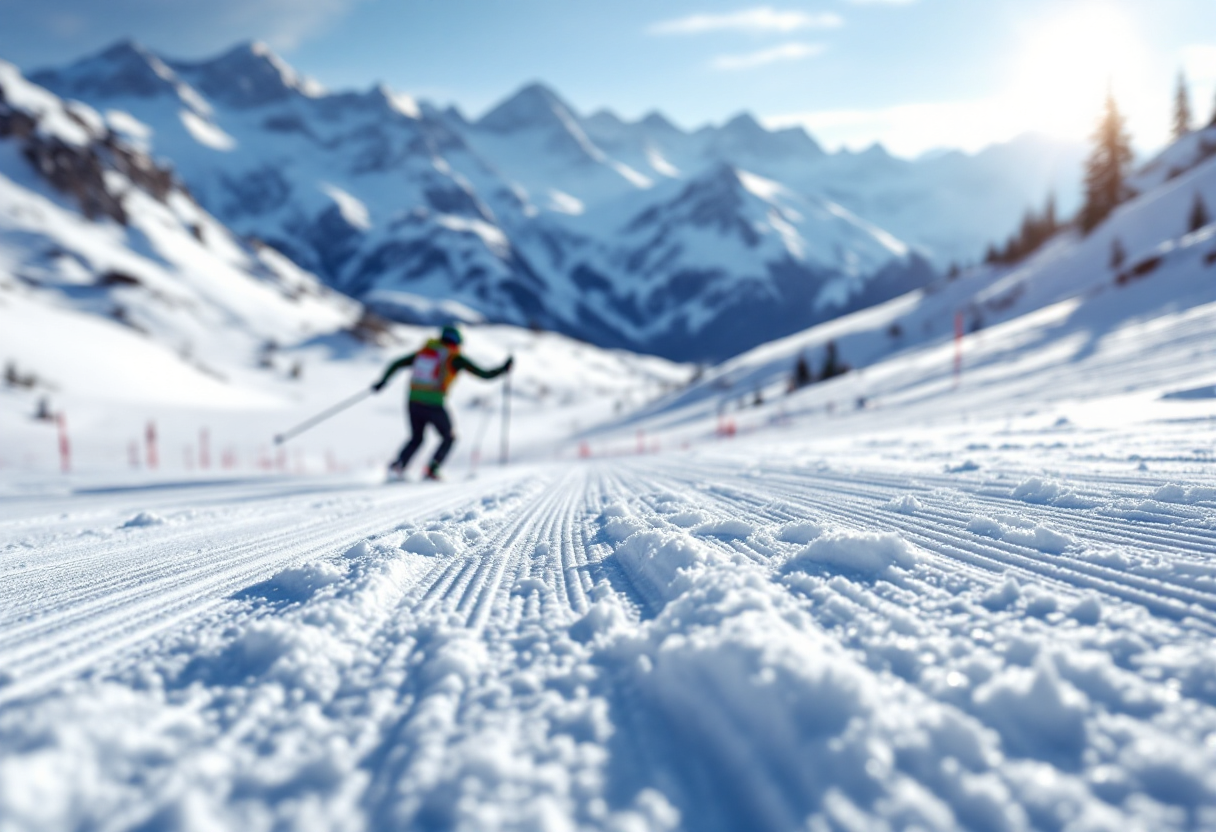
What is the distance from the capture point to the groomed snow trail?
1121 mm

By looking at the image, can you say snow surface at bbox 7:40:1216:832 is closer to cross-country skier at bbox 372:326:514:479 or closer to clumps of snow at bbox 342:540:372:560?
clumps of snow at bbox 342:540:372:560

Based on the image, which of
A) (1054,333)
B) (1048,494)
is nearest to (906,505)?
(1048,494)

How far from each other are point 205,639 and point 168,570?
1.29 metres

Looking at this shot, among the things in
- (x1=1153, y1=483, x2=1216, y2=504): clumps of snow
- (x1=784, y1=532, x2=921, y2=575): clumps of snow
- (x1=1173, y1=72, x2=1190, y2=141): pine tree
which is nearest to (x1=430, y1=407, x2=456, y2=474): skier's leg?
(x1=784, y1=532, x2=921, y2=575): clumps of snow

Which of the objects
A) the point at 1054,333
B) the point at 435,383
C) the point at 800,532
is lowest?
the point at 800,532

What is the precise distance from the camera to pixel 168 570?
2879 millimetres

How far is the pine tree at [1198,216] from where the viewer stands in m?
34.7

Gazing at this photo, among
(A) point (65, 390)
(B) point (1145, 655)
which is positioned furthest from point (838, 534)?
(A) point (65, 390)

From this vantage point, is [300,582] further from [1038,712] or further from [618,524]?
[1038,712]

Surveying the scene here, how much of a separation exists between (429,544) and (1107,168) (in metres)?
60.5

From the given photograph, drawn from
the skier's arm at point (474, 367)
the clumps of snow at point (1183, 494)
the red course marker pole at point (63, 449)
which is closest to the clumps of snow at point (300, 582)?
the clumps of snow at point (1183, 494)

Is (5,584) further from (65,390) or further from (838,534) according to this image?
(65,390)

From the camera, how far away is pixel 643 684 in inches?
61.2

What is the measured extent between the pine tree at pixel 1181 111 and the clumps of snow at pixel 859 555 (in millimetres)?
75038
